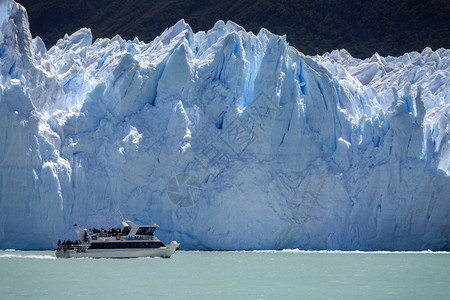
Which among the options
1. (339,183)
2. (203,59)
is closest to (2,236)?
(203,59)

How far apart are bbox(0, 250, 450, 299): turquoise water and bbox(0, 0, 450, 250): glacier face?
1168 millimetres

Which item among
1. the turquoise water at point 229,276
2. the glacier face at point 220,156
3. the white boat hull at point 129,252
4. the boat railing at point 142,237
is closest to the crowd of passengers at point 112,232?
the boat railing at point 142,237

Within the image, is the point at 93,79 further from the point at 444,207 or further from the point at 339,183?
the point at 444,207

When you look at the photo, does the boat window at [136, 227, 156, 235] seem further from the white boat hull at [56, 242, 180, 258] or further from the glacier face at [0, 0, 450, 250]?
the glacier face at [0, 0, 450, 250]

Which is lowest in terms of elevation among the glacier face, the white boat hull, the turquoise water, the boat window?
the turquoise water

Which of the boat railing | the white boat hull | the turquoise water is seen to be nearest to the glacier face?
the turquoise water

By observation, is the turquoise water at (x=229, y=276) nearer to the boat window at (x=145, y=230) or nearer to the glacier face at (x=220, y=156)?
the boat window at (x=145, y=230)

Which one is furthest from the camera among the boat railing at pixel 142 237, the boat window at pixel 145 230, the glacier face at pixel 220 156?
the glacier face at pixel 220 156

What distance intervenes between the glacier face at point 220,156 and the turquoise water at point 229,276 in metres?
1.17

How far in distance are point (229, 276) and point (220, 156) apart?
8.80 metres

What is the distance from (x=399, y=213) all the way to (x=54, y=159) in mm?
12475

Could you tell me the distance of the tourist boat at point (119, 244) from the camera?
2703 cm

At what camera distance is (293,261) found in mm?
25531

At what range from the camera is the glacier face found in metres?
28.5
